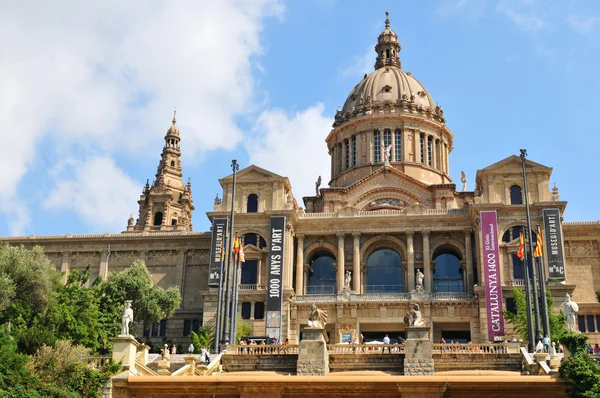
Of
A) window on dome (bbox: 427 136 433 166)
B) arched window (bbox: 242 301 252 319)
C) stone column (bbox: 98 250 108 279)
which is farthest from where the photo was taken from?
window on dome (bbox: 427 136 433 166)

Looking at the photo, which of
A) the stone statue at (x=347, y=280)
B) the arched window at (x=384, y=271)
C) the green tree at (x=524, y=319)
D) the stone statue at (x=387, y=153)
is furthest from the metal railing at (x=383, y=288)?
the stone statue at (x=387, y=153)

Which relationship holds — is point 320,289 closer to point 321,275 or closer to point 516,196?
point 321,275

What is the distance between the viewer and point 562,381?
24250 mm

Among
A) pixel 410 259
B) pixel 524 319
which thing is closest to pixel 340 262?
pixel 410 259

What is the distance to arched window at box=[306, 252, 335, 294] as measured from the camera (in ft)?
200

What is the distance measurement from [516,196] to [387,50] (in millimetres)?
28902

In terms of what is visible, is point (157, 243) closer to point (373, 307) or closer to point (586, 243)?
point (373, 307)

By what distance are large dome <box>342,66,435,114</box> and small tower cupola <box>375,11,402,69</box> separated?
10.7 feet

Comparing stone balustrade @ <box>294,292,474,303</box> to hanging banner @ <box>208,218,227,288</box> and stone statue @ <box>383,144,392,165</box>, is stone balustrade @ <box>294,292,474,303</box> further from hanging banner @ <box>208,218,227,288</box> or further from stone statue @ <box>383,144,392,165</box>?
stone statue @ <box>383,144,392,165</box>

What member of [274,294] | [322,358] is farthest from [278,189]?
[322,358]

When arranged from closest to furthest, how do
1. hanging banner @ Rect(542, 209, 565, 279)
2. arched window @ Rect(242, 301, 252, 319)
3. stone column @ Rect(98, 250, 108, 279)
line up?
hanging banner @ Rect(542, 209, 565, 279), arched window @ Rect(242, 301, 252, 319), stone column @ Rect(98, 250, 108, 279)

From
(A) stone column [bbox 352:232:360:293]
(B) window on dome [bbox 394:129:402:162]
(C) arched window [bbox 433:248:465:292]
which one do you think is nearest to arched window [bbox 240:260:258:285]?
(A) stone column [bbox 352:232:360:293]

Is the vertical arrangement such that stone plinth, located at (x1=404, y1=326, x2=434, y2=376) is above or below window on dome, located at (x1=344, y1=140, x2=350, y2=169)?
below

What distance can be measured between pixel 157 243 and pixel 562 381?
4520 centimetres
